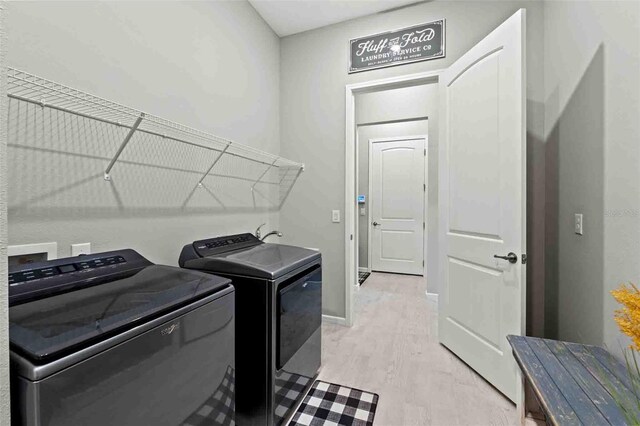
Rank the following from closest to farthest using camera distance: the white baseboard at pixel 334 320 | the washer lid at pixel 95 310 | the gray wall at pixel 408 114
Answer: the washer lid at pixel 95 310 < the white baseboard at pixel 334 320 < the gray wall at pixel 408 114

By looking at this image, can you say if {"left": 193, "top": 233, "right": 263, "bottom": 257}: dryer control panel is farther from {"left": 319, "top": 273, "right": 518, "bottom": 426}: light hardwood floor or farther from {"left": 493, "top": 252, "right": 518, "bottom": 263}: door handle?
{"left": 493, "top": 252, "right": 518, "bottom": 263}: door handle

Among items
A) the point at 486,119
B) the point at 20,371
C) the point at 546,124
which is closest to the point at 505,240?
the point at 486,119

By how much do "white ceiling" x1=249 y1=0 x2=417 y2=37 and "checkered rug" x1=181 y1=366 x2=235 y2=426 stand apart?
2714 millimetres

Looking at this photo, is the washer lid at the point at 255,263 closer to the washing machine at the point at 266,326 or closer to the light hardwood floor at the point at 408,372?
the washing machine at the point at 266,326

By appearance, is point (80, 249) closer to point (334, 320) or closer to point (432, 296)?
point (334, 320)


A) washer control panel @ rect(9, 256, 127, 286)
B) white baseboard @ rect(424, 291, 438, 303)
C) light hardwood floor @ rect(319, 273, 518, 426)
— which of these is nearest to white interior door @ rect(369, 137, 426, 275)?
white baseboard @ rect(424, 291, 438, 303)

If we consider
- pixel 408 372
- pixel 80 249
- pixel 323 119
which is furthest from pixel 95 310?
pixel 323 119

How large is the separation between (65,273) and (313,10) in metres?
2.62

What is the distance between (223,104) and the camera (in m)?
2.04

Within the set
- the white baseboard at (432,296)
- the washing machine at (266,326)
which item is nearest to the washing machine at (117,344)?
the washing machine at (266,326)

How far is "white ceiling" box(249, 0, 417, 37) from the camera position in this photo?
2328mm

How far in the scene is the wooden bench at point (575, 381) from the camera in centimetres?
87

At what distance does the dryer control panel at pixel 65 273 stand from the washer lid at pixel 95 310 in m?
0.04

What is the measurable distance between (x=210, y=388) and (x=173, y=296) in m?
0.38
